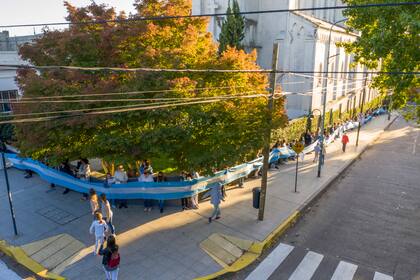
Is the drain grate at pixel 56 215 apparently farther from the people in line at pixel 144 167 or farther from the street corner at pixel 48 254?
the people in line at pixel 144 167

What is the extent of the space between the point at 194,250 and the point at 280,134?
12.3m

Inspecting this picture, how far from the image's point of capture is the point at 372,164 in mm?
21281

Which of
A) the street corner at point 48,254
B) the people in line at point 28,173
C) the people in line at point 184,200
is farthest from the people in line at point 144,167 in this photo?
the people in line at point 28,173

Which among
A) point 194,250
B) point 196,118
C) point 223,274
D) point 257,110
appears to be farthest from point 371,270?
point 196,118

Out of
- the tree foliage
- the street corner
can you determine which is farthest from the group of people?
the tree foliage

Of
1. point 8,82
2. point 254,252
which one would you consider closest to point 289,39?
point 8,82

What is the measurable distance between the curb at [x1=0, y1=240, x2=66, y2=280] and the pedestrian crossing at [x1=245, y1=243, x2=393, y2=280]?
5.69 meters

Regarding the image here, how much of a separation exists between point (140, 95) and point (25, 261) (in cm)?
615

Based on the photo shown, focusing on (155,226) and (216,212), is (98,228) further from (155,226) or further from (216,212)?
(216,212)

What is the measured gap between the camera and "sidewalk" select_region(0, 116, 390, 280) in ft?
31.2

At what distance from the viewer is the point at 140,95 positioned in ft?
35.2

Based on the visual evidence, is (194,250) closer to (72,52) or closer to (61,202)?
(61,202)

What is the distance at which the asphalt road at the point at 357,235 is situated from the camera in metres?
9.66

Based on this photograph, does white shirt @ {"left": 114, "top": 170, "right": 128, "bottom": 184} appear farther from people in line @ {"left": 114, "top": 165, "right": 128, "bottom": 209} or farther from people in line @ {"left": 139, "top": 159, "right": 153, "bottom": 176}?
people in line @ {"left": 139, "top": 159, "right": 153, "bottom": 176}
